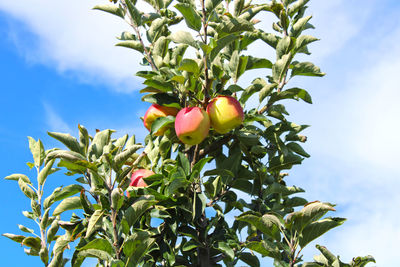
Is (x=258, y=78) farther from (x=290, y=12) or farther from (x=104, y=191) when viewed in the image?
(x=104, y=191)

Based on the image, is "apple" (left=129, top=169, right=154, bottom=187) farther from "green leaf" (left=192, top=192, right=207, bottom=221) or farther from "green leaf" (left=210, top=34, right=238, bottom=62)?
"green leaf" (left=210, top=34, right=238, bottom=62)

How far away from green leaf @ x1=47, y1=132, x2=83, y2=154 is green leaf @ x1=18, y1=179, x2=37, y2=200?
0.62 metres

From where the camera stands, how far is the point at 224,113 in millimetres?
3289

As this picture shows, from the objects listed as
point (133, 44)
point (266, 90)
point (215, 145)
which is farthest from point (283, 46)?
point (133, 44)

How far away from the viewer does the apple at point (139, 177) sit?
11.8 feet

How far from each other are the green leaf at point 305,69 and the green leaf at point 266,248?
58.3 inches

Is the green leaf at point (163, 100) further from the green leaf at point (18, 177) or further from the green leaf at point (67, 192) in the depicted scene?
the green leaf at point (18, 177)

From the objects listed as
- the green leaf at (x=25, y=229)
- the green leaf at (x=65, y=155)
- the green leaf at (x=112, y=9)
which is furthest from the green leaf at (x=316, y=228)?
the green leaf at (x=112, y=9)

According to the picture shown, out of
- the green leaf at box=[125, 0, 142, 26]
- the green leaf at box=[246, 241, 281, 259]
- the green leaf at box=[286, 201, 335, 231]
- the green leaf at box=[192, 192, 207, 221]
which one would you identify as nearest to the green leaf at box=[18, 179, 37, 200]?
the green leaf at box=[192, 192, 207, 221]

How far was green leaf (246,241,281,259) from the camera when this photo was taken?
3.14 m

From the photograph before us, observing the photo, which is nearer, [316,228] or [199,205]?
[316,228]

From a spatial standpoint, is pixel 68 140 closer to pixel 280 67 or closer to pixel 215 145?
pixel 215 145

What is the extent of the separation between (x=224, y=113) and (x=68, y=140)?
1232 mm

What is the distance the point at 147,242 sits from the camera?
3.01 meters
